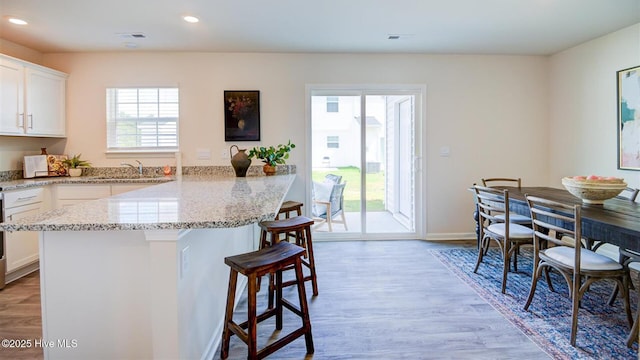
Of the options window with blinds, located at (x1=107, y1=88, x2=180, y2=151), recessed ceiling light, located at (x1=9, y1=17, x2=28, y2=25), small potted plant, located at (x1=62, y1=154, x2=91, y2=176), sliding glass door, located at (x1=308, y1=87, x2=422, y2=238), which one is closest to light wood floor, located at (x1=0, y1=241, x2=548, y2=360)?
sliding glass door, located at (x1=308, y1=87, x2=422, y2=238)

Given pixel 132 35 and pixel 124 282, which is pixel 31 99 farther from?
pixel 124 282

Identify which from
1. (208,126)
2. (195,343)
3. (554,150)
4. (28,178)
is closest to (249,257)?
(195,343)

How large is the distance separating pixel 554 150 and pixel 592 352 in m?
3.24

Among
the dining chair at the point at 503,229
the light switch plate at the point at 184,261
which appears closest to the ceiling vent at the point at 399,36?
the dining chair at the point at 503,229

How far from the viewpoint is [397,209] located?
16.3 feet

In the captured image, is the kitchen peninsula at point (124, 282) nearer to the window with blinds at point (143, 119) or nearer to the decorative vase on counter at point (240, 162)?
the decorative vase on counter at point (240, 162)

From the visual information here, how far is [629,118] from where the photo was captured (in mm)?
3459

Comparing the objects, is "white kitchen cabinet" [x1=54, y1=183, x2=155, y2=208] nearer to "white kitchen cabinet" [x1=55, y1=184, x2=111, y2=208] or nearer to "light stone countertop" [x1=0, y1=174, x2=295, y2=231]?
"white kitchen cabinet" [x1=55, y1=184, x2=111, y2=208]

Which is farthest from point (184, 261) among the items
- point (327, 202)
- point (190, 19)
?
point (327, 202)

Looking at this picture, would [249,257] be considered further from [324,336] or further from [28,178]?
[28,178]

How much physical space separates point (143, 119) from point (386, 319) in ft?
12.4

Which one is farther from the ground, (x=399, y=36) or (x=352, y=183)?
(x=399, y=36)

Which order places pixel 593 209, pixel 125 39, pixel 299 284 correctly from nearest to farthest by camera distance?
pixel 299 284 → pixel 593 209 → pixel 125 39

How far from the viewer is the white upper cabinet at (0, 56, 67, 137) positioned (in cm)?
337
